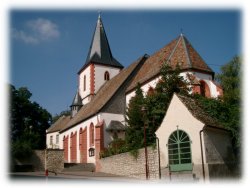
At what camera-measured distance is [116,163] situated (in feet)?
88.3

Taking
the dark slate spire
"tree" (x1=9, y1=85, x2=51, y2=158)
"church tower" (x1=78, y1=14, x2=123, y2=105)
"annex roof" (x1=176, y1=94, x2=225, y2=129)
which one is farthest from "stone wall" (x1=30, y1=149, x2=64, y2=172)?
"tree" (x1=9, y1=85, x2=51, y2=158)

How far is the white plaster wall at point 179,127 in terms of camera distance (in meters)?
18.4

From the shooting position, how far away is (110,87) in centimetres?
4184

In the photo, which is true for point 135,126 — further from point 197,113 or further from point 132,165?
point 197,113

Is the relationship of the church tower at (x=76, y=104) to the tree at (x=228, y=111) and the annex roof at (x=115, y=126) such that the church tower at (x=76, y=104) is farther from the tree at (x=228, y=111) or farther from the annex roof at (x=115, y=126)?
the tree at (x=228, y=111)

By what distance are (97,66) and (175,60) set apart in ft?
64.5

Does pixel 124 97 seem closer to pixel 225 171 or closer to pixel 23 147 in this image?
pixel 23 147

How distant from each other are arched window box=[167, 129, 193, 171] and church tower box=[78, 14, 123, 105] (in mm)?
30008

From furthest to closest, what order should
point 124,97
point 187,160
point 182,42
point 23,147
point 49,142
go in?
point 49,142
point 124,97
point 182,42
point 23,147
point 187,160

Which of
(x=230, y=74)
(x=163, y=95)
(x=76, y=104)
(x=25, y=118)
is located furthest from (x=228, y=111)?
(x=25, y=118)

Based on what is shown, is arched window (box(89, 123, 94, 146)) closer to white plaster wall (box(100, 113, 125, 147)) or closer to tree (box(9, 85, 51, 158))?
white plaster wall (box(100, 113, 125, 147))

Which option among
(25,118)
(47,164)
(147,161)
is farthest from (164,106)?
(25,118)

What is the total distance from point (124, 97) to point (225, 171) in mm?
20065

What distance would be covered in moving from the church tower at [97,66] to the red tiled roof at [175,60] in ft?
39.2
